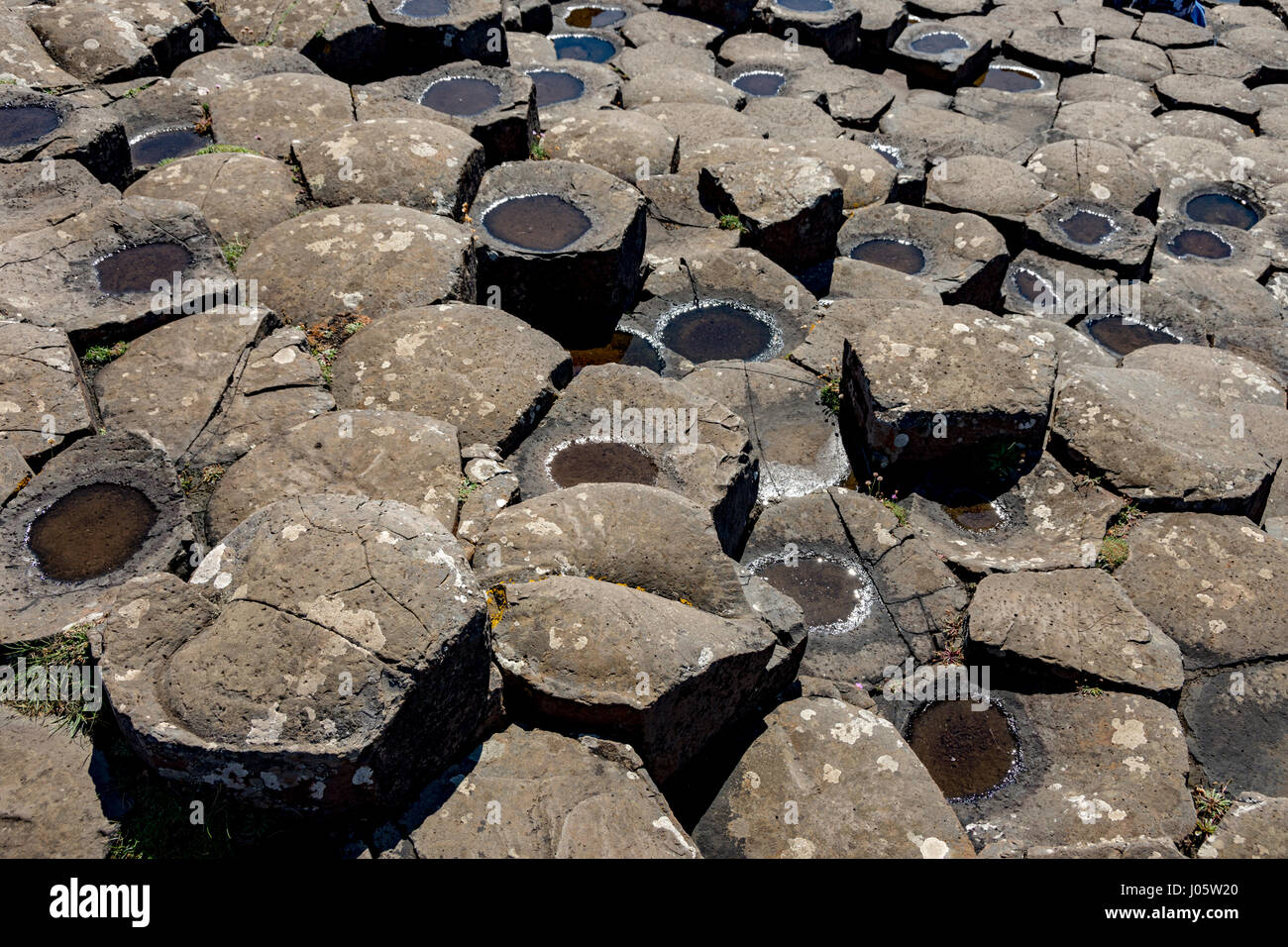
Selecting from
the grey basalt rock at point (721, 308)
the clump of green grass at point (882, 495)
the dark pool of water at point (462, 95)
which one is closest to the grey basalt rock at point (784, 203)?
the grey basalt rock at point (721, 308)

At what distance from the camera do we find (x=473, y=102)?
10.4m

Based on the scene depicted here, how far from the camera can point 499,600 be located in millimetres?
4992

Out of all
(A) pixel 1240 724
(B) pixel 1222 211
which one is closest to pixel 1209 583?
(A) pixel 1240 724

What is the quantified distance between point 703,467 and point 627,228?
9.08 feet

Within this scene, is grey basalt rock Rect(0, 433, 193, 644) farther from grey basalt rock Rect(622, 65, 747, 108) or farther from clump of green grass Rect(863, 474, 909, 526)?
grey basalt rock Rect(622, 65, 747, 108)

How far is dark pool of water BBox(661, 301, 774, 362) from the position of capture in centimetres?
844

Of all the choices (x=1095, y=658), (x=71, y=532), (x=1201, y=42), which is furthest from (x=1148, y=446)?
(x=1201, y=42)

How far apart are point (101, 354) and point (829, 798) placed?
5548mm

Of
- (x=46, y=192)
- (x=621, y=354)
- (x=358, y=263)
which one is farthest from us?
(x=621, y=354)

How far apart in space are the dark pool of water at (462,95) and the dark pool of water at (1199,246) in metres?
7.88

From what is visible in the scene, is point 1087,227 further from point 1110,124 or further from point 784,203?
point 784,203

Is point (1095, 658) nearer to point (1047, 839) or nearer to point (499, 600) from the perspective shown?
point (1047, 839)

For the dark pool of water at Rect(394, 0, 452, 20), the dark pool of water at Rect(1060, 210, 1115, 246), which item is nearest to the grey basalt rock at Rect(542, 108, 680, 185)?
the dark pool of water at Rect(394, 0, 452, 20)
